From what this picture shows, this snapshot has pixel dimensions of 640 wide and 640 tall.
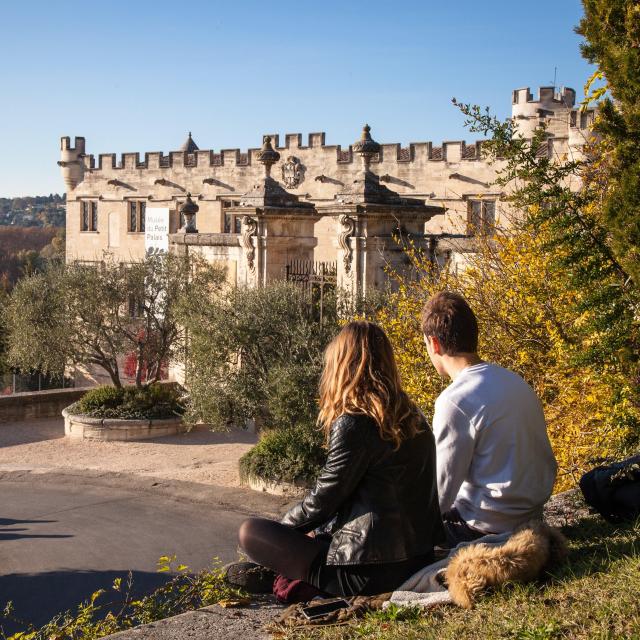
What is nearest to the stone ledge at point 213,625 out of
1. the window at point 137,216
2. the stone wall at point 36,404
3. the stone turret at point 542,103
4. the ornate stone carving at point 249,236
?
the ornate stone carving at point 249,236

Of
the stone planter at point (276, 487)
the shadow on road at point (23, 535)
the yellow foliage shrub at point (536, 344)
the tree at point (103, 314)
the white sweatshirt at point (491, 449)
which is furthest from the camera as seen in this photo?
the tree at point (103, 314)

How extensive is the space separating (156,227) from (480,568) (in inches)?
1453

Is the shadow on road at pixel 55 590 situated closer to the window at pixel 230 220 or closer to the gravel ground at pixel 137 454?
the gravel ground at pixel 137 454

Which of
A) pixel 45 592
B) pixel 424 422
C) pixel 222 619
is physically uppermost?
pixel 424 422

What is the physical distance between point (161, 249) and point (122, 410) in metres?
19.0

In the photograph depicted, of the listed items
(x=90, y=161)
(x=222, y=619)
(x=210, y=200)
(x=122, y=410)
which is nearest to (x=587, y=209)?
(x=222, y=619)

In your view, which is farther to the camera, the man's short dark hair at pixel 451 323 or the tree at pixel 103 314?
the tree at pixel 103 314

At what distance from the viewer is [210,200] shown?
37969 millimetres

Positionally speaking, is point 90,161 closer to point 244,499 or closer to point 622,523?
point 244,499

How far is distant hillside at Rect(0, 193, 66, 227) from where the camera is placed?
14312 centimetres

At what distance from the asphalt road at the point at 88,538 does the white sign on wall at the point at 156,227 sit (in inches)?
970

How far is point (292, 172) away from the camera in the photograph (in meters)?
35.5

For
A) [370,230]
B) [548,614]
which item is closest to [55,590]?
[548,614]

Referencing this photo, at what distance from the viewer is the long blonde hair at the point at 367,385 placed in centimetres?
438
